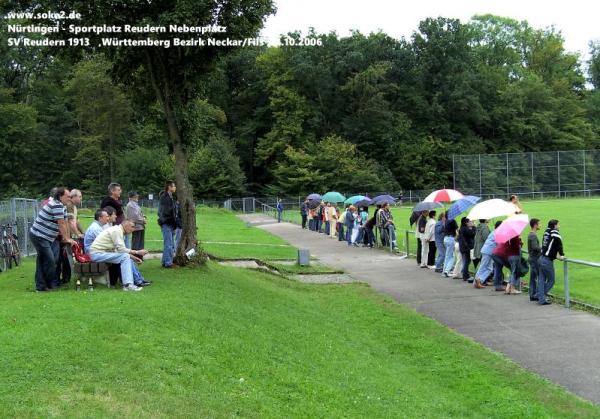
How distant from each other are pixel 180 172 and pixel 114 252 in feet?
12.3

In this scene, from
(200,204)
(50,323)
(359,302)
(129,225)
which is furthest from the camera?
(200,204)

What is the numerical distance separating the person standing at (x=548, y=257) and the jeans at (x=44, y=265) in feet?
27.8

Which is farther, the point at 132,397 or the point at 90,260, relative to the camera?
the point at 90,260

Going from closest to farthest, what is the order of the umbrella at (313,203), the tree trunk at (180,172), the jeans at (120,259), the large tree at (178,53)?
1. the jeans at (120,259)
2. the large tree at (178,53)
3. the tree trunk at (180,172)
4. the umbrella at (313,203)

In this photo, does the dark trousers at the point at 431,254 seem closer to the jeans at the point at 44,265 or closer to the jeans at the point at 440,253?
the jeans at the point at 440,253

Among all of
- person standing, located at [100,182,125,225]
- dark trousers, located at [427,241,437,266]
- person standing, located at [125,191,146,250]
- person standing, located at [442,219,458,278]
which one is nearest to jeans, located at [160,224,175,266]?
person standing, located at [125,191,146,250]

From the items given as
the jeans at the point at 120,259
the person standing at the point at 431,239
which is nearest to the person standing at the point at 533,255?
the person standing at the point at 431,239

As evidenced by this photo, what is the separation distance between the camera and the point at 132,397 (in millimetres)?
4969

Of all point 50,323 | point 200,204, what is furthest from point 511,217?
point 200,204

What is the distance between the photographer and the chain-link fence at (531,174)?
2591 inches

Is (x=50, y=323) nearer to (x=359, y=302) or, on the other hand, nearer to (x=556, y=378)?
(x=556, y=378)

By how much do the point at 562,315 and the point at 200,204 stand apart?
172ft

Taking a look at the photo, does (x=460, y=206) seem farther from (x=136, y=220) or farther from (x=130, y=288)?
(x=130, y=288)

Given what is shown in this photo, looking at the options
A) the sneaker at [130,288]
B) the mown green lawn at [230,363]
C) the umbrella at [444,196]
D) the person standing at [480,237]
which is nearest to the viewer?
the mown green lawn at [230,363]
